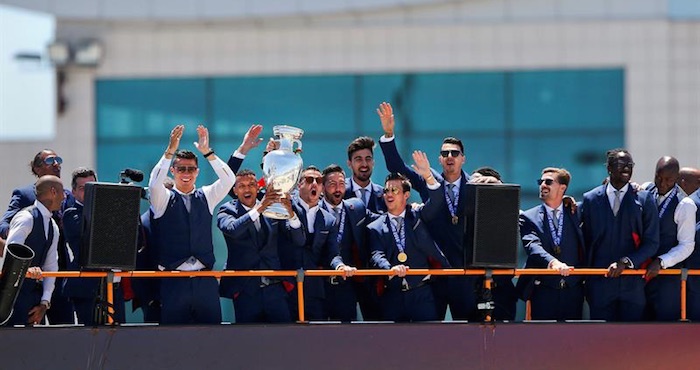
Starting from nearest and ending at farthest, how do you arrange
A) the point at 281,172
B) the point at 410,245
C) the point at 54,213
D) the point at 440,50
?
1. the point at 281,172
2. the point at 410,245
3. the point at 54,213
4. the point at 440,50

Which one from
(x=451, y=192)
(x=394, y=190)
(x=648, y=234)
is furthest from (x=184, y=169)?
(x=648, y=234)

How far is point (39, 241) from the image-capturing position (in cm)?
1206

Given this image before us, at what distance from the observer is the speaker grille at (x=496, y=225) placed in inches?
468

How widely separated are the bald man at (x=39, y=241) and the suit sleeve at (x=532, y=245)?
3.96 metres

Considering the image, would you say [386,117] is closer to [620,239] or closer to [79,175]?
[620,239]

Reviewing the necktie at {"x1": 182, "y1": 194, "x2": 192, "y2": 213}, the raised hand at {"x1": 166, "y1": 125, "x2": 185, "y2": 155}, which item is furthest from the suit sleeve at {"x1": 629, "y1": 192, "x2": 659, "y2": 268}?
the raised hand at {"x1": 166, "y1": 125, "x2": 185, "y2": 155}

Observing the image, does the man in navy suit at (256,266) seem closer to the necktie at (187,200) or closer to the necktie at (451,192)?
the necktie at (187,200)

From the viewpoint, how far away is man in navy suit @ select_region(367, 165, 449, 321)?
1233 centimetres

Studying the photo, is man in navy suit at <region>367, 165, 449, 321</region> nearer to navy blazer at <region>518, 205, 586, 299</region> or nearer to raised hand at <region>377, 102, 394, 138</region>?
raised hand at <region>377, 102, 394, 138</region>

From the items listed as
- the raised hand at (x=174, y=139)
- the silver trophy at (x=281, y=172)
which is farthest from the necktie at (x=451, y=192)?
the raised hand at (x=174, y=139)

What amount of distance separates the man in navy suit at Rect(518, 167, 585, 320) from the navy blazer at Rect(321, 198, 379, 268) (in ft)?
4.58

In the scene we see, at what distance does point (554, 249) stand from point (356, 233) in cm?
173

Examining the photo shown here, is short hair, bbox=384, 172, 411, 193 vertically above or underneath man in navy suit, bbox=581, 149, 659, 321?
above

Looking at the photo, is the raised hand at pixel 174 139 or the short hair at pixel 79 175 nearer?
the raised hand at pixel 174 139
